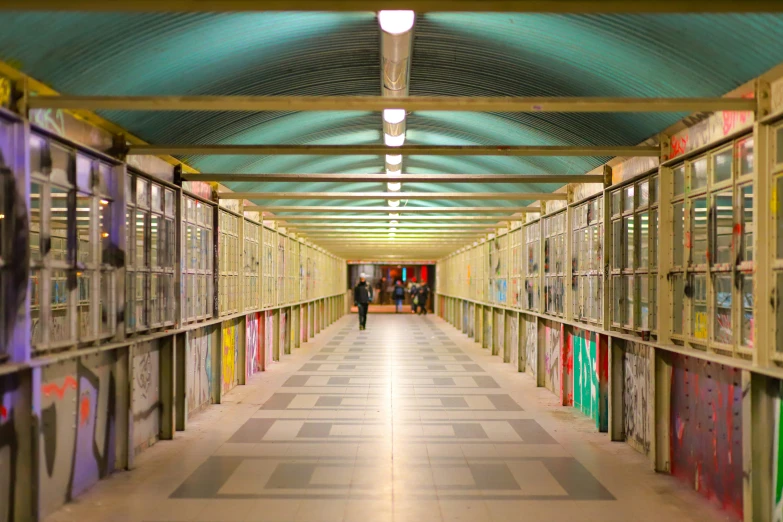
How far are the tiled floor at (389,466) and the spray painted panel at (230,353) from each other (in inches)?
12.5

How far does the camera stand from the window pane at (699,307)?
21.3 feet

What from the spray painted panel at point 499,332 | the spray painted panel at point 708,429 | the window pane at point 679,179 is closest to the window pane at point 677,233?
the window pane at point 679,179

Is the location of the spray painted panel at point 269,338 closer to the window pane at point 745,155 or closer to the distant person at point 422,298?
the window pane at point 745,155

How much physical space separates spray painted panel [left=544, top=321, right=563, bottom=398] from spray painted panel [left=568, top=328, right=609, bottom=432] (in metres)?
0.59

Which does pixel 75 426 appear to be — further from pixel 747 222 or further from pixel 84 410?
pixel 747 222

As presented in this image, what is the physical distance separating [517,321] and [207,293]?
682 cm

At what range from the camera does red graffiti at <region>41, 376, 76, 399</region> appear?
5629 millimetres

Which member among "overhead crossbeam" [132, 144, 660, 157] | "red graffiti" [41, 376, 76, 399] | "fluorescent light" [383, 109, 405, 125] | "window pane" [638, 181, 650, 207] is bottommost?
"red graffiti" [41, 376, 76, 399]

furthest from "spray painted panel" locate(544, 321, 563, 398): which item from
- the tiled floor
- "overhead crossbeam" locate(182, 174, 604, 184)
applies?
"overhead crossbeam" locate(182, 174, 604, 184)

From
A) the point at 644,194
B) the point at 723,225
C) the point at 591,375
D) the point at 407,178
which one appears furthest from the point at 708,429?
the point at 407,178

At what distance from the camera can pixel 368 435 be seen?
8.73 metres

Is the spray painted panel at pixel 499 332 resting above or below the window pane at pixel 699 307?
below

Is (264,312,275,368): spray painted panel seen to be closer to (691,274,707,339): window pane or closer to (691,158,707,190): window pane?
(691,274,707,339): window pane

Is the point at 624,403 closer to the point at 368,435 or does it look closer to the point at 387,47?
the point at 368,435
